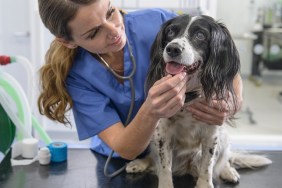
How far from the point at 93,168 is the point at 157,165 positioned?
273 mm

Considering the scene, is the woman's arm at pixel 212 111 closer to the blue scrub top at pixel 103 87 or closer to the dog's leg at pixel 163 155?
the dog's leg at pixel 163 155

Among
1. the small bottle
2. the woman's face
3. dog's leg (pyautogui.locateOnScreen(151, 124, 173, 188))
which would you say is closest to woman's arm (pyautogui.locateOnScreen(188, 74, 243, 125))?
dog's leg (pyautogui.locateOnScreen(151, 124, 173, 188))

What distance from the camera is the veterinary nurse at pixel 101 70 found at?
1186 mm

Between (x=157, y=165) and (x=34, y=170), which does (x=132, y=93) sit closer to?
(x=157, y=165)

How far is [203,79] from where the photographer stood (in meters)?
1.21

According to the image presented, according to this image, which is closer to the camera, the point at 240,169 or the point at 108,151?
the point at 240,169

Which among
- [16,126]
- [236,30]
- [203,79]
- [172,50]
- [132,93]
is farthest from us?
[236,30]

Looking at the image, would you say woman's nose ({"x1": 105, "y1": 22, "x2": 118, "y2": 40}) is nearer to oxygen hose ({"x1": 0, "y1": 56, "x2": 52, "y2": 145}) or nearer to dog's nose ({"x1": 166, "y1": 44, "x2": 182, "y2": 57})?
dog's nose ({"x1": 166, "y1": 44, "x2": 182, "y2": 57})

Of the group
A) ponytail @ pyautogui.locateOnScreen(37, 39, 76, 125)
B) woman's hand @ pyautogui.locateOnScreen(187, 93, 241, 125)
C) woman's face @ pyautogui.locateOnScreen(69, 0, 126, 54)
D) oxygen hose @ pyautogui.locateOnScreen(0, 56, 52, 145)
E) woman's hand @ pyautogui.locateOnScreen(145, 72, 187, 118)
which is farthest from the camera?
oxygen hose @ pyautogui.locateOnScreen(0, 56, 52, 145)

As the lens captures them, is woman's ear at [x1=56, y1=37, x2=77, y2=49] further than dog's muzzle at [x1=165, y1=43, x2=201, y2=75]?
Yes

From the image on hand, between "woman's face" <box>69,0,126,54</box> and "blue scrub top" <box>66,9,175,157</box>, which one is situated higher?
"woman's face" <box>69,0,126,54</box>

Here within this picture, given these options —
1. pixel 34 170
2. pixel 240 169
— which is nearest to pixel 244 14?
pixel 240 169

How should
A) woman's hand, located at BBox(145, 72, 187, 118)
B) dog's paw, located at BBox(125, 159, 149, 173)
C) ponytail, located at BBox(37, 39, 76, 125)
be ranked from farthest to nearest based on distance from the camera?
dog's paw, located at BBox(125, 159, 149, 173) → ponytail, located at BBox(37, 39, 76, 125) → woman's hand, located at BBox(145, 72, 187, 118)

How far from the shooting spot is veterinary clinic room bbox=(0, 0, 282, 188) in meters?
1.19
